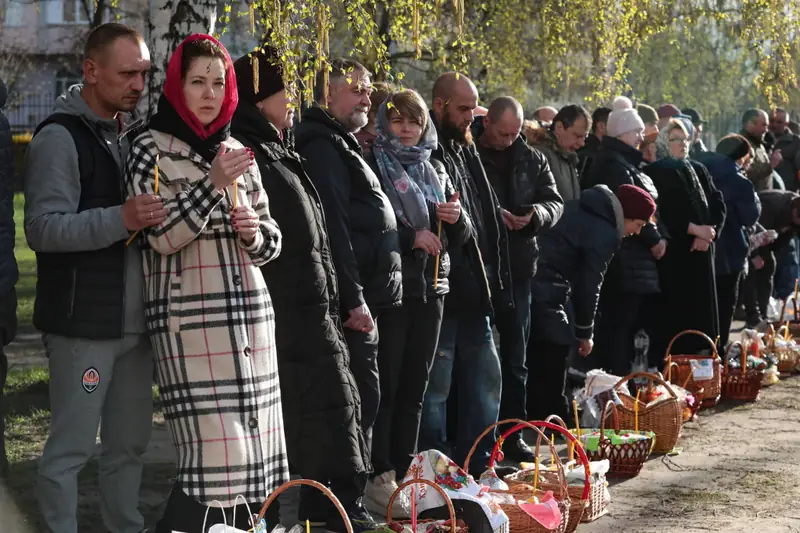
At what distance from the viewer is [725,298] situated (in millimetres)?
11164

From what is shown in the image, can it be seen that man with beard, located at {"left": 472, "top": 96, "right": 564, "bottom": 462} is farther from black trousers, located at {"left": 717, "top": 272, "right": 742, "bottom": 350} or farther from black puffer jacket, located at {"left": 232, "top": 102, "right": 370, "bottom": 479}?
black trousers, located at {"left": 717, "top": 272, "right": 742, "bottom": 350}

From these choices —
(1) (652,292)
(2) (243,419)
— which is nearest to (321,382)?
(2) (243,419)

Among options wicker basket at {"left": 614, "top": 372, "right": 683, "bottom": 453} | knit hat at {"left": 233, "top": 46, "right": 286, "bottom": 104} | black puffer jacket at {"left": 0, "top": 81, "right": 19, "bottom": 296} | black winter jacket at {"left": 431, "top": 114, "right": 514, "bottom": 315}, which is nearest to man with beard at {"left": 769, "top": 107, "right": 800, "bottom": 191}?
wicker basket at {"left": 614, "top": 372, "right": 683, "bottom": 453}

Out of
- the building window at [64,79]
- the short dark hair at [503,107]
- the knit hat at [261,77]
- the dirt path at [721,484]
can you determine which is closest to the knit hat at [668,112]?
the dirt path at [721,484]

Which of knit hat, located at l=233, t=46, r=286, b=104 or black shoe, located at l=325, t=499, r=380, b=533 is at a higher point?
knit hat, located at l=233, t=46, r=286, b=104

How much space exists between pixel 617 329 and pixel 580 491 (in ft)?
11.3

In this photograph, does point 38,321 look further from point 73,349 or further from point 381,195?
point 381,195

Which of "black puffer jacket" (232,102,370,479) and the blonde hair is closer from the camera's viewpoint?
"black puffer jacket" (232,102,370,479)

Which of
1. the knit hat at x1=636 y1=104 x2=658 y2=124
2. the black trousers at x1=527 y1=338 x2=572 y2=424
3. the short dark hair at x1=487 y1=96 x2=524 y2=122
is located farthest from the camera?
the knit hat at x1=636 y1=104 x2=658 y2=124

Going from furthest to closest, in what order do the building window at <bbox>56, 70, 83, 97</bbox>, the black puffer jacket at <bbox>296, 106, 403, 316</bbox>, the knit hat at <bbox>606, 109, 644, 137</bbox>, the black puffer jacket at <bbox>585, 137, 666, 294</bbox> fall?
the building window at <bbox>56, 70, 83, 97</bbox>
the knit hat at <bbox>606, 109, 644, 137</bbox>
the black puffer jacket at <bbox>585, 137, 666, 294</bbox>
the black puffer jacket at <bbox>296, 106, 403, 316</bbox>

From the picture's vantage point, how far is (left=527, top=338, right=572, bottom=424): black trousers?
8.39 m

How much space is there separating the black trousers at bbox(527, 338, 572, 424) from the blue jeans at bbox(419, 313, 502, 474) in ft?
3.97

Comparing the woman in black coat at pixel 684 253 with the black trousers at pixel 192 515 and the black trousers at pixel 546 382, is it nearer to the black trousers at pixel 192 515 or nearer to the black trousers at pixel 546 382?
the black trousers at pixel 546 382

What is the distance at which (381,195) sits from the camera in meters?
6.21
